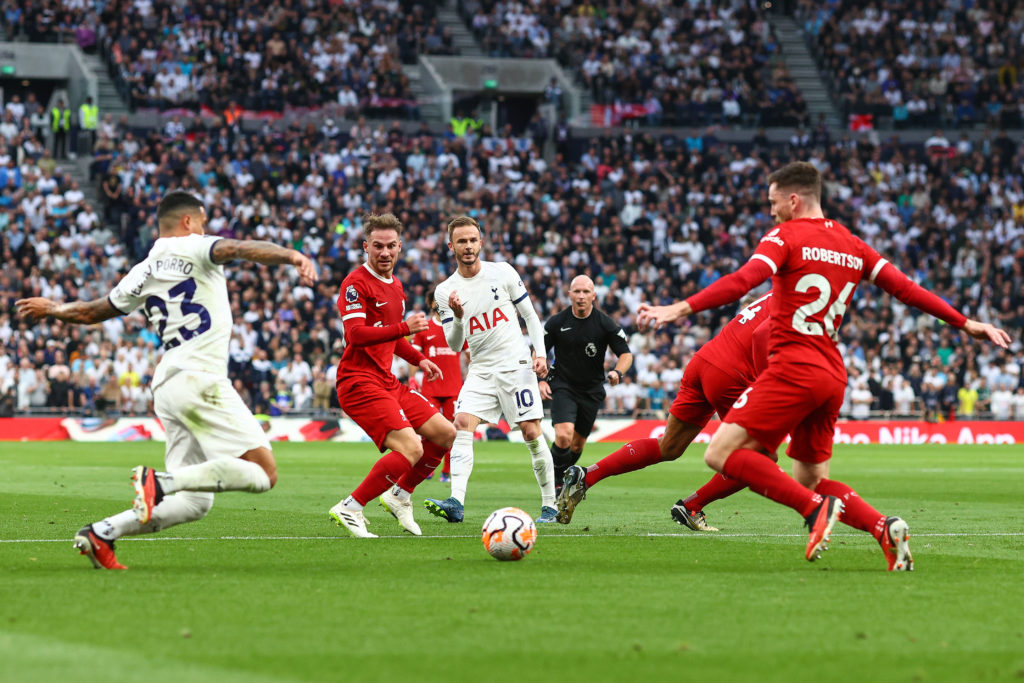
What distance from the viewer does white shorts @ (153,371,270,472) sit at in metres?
8.53

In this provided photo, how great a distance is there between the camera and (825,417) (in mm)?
9047

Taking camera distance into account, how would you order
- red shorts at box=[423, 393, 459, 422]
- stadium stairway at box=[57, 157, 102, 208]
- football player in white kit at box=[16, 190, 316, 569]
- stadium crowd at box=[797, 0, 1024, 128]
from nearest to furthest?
football player in white kit at box=[16, 190, 316, 569]
red shorts at box=[423, 393, 459, 422]
stadium stairway at box=[57, 157, 102, 208]
stadium crowd at box=[797, 0, 1024, 128]

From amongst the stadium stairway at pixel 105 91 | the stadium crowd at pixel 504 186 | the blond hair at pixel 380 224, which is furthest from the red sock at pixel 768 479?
the stadium stairway at pixel 105 91

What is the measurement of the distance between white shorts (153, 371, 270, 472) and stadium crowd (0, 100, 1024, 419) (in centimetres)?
2202

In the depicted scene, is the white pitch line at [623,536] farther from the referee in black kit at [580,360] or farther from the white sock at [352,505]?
the referee in black kit at [580,360]

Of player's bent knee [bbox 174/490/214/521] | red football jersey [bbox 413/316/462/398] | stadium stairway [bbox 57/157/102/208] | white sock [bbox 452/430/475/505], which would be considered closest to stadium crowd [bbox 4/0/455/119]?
stadium stairway [bbox 57/157/102/208]

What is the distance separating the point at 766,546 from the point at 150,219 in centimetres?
2605

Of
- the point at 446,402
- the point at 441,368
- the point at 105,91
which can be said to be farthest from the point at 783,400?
the point at 105,91

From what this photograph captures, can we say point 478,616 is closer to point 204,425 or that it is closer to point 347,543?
point 204,425

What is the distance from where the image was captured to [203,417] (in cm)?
857

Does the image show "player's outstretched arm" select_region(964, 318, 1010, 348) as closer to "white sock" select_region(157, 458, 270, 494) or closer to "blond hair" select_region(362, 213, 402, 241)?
"white sock" select_region(157, 458, 270, 494)

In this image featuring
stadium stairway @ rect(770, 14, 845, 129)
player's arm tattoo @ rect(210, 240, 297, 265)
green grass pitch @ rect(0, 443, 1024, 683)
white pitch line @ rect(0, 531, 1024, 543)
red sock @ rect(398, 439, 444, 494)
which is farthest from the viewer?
stadium stairway @ rect(770, 14, 845, 129)

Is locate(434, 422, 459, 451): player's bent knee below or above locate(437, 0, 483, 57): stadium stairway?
below

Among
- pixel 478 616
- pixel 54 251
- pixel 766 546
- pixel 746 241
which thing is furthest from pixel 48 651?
pixel 746 241
